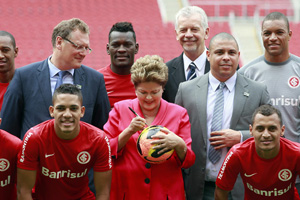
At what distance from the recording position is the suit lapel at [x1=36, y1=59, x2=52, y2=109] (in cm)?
450

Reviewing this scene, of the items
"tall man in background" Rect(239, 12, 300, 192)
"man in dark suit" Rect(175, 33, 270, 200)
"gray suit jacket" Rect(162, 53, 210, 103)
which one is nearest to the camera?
"man in dark suit" Rect(175, 33, 270, 200)

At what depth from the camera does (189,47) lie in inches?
208

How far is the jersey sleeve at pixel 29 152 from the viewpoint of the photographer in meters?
3.99

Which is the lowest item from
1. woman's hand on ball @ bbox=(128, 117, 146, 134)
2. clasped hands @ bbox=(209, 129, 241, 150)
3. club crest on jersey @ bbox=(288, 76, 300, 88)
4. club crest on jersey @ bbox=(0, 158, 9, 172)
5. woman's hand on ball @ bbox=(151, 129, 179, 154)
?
club crest on jersey @ bbox=(0, 158, 9, 172)

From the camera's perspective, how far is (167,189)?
4.05 meters

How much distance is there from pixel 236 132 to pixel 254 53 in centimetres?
1476

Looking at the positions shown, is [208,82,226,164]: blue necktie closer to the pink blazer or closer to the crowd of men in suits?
the crowd of men in suits

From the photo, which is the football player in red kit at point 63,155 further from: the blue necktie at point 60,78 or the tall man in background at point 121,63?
the tall man in background at point 121,63

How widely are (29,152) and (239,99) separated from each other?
6.69 ft

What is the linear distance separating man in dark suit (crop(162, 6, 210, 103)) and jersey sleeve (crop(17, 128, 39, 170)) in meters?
1.71

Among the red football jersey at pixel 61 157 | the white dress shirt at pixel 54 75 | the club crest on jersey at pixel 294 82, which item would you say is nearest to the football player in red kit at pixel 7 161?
the red football jersey at pixel 61 157

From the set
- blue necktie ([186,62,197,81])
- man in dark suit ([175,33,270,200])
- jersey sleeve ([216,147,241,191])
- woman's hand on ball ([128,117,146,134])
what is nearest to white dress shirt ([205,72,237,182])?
man in dark suit ([175,33,270,200])

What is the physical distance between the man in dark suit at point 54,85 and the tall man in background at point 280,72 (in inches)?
66.3

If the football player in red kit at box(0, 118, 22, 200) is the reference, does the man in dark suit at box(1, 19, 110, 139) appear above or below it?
above
